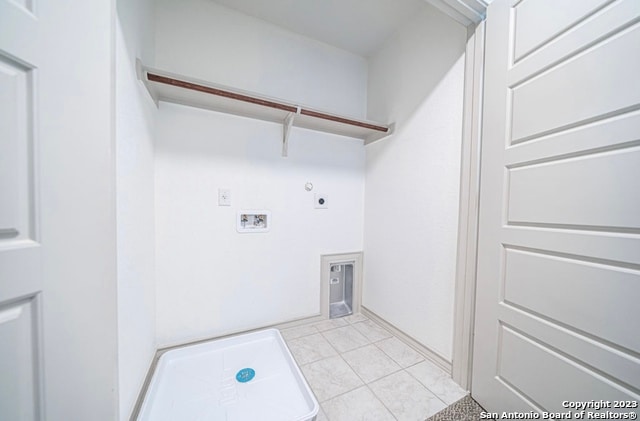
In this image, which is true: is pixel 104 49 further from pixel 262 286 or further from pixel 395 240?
pixel 395 240

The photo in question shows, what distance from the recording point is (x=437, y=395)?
116 centimetres

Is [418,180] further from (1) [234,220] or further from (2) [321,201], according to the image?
(1) [234,220]

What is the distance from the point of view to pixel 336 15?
1.60 metres

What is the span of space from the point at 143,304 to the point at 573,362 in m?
1.95

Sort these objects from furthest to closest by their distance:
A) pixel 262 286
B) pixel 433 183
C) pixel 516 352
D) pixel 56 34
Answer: pixel 262 286 → pixel 433 183 → pixel 516 352 → pixel 56 34

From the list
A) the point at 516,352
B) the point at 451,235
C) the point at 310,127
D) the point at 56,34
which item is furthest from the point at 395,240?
the point at 56,34

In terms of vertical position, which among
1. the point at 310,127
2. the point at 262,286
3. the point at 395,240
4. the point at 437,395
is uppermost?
the point at 310,127

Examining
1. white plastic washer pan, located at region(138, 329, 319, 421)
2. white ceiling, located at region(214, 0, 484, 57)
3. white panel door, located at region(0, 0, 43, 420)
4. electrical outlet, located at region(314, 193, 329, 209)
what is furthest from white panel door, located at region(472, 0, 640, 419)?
white panel door, located at region(0, 0, 43, 420)

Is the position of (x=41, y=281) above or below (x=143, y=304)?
above

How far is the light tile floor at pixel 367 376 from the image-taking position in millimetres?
1075

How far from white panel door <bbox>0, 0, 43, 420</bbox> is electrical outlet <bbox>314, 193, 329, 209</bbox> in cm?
152

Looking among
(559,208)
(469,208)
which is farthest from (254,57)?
(559,208)

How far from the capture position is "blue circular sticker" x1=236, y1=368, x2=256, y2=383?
1.23 meters

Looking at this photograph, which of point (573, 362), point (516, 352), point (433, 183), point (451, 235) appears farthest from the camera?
point (433, 183)
